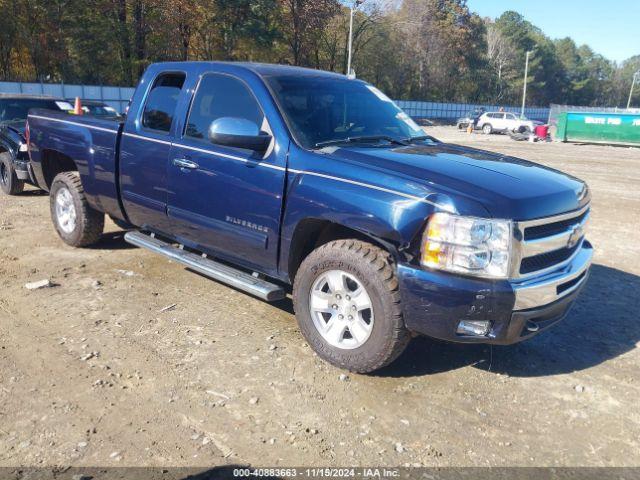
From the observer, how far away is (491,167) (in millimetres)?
3771

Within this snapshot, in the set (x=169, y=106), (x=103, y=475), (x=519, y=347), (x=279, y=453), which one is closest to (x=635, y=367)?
(x=519, y=347)

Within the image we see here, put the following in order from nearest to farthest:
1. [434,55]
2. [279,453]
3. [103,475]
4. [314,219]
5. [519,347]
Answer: [103,475]
[279,453]
[314,219]
[519,347]
[434,55]

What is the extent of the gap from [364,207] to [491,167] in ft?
3.45

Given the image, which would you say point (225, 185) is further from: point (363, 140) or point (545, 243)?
point (545, 243)

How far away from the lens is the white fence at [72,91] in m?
25.5

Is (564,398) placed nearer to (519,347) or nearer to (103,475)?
(519,347)

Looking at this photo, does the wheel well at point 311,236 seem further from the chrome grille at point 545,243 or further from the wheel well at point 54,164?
the wheel well at point 54,164

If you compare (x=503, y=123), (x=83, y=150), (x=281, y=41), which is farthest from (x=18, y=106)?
(x=281, y=41)

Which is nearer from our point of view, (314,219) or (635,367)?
(314,219)

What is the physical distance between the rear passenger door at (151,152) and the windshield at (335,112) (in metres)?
1.12

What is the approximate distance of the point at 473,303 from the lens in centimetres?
311

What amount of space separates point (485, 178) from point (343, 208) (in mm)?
915

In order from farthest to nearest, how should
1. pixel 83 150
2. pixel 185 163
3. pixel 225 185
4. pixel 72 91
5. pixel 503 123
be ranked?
pixel 503 123 → pixel 72 91 → pixel 83 150 → pixel 185 163 → pixel 225 185

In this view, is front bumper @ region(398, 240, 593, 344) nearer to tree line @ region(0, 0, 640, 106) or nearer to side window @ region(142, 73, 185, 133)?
side window @ region(142, 73, 185, 133)
